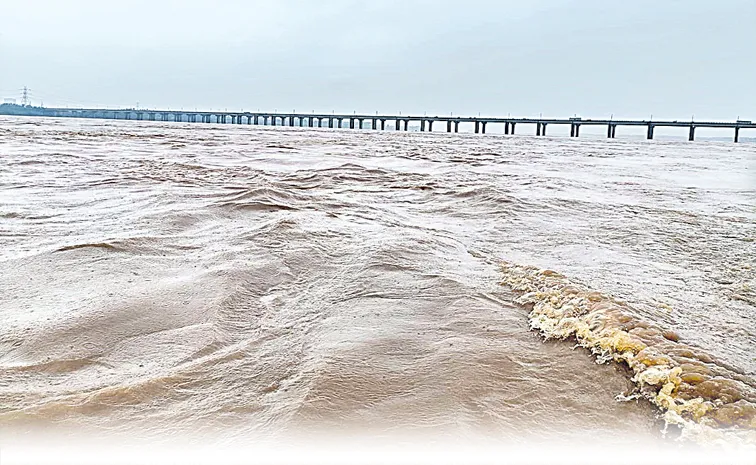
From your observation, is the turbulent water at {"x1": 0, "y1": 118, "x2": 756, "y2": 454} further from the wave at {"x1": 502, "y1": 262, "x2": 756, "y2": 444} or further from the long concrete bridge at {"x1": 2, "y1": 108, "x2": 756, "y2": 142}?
the long concrete bridge at {"x1": 2, "y1": 108, "x2": 756, "y2": 142}

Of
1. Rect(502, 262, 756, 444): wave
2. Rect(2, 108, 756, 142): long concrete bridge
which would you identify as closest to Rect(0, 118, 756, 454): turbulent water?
Rect(502, 262, 756, 444): wave

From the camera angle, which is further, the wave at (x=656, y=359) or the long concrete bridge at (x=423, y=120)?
the long concrete bridge at (x=423, y=120)

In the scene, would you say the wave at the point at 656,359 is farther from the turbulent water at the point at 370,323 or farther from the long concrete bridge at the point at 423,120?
the long concrete bridge at the point at 423,120

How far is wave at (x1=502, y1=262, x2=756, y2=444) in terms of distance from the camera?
1.47 metres

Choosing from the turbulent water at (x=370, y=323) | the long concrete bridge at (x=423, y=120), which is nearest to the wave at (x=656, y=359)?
the turbulent water at (x=370, y=323)

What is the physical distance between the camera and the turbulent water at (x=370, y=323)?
1.52m

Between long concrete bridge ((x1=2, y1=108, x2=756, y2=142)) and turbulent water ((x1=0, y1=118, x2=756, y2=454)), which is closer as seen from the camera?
turbulent water ((x1=0, y1=118, x2=756, y2=454))

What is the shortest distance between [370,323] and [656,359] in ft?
3.30

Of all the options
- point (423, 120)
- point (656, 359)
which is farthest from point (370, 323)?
point (423, 120)

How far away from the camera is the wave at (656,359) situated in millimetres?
1467

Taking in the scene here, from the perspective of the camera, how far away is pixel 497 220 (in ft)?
15.2

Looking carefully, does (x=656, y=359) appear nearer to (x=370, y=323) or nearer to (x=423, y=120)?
(x=370, y=323)

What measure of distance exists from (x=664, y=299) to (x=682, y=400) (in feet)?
3.64

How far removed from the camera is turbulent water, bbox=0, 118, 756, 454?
152cm
